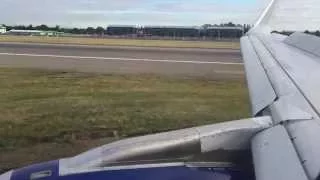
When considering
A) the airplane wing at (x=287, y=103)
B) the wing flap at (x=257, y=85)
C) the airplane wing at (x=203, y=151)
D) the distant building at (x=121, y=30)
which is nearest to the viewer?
the airplane wing at (x=287, y=103)

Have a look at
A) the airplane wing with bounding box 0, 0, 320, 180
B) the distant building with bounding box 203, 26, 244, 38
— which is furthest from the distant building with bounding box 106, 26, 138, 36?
the airplane wing with bounding box 0, 0, 320, 180

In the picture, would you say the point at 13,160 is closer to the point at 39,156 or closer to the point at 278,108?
the point at 39,156

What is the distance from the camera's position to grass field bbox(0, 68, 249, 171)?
8.77 metres

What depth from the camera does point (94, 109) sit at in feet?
38.4

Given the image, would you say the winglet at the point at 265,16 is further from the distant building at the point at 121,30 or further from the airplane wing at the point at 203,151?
the distant building at the point at 121,30

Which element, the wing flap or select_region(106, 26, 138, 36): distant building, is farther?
select_region(106, 26, 138, 36): distant building

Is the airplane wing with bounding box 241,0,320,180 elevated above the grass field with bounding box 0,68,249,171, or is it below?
above

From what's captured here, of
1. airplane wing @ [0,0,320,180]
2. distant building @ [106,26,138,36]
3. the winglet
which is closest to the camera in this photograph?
airplane wing @ [0,0,320,180]

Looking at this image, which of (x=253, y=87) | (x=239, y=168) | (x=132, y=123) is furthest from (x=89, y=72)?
(x=239, y=168)

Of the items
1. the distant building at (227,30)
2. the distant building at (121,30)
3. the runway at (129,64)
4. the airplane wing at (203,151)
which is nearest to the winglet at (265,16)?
the distant building at (227,30)

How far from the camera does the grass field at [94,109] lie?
8773 mm

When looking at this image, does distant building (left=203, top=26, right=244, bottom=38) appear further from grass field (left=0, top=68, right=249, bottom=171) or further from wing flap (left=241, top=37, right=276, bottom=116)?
wing flap (left=241, top=37, right=276, bottom=116)

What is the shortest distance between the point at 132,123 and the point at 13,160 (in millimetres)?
2836

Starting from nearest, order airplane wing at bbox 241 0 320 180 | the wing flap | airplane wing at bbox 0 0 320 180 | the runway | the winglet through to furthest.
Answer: airplane wing at bbox 241 0 320 180 → airplane wing at bbox 0 0 320 180 → the wing flap → the winglet → the runway
